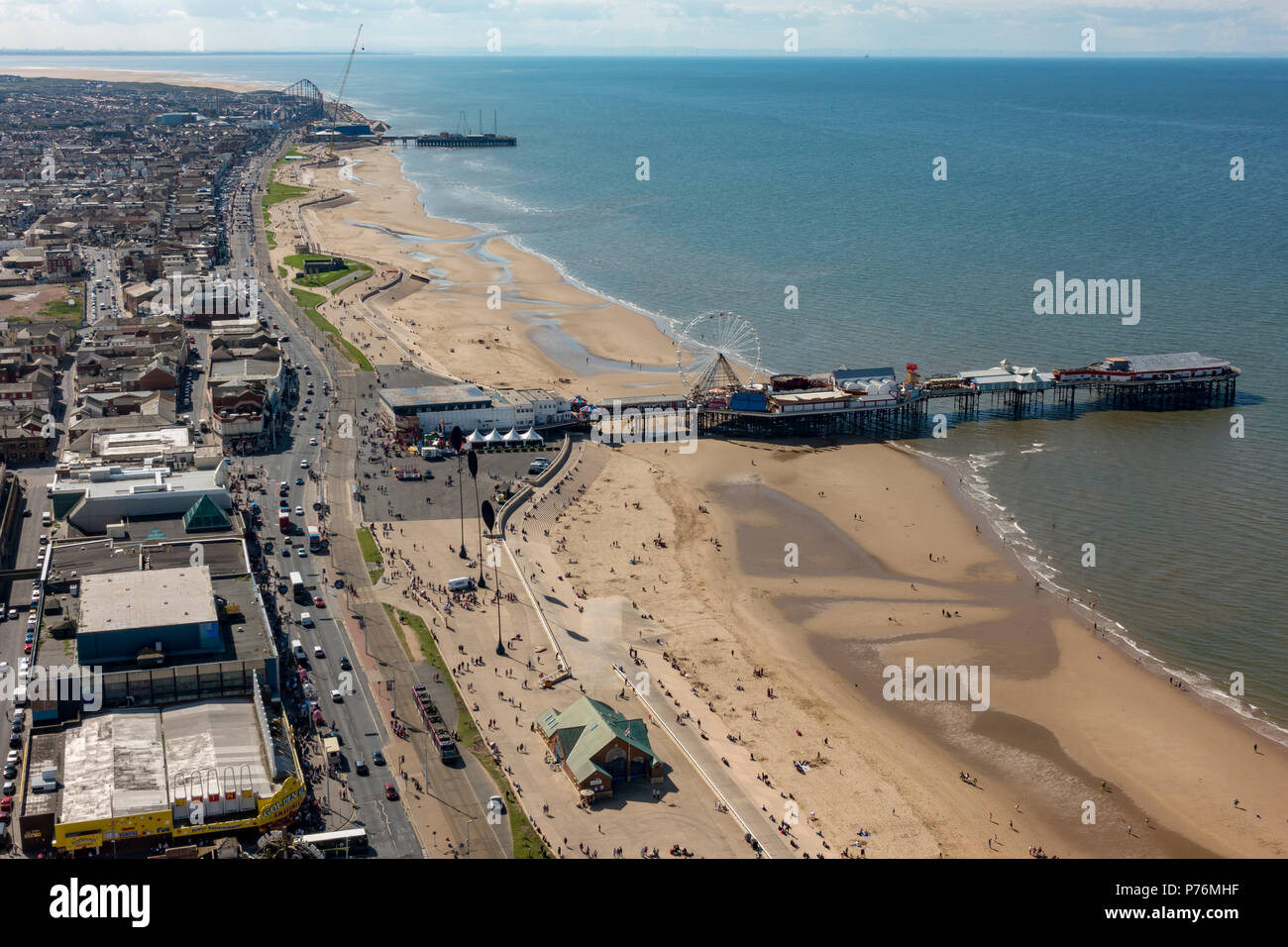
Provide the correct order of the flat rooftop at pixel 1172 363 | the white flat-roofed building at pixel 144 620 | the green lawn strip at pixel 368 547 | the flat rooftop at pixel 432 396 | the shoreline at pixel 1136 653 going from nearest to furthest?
the white flat-roofed building at pixel 144 620 < the shoreline at pixel 1136 653 < the green lawn strip at pixel 368 547 < the flat rooftop at pixel 432 396 < the flat rooftop at pixel 1172 363

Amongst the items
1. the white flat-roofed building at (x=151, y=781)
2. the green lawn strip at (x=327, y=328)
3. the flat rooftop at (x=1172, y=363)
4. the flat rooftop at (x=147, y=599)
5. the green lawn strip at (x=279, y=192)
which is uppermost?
the green lawn strip at (x=279, y=192)

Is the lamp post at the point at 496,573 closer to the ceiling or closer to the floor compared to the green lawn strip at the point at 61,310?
closer to the floor

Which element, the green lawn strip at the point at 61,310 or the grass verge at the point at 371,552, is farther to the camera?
the green lawn strip at the point at 61,310

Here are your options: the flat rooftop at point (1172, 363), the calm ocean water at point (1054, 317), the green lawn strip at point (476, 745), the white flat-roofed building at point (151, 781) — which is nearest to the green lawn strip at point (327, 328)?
the calm ocean water at point (1054, 317)

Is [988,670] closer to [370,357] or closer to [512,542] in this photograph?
[512,542]

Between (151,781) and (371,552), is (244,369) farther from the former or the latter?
(151,781)

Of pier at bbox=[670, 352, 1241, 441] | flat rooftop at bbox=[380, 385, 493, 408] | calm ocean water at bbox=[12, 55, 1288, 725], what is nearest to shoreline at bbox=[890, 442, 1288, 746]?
calm ocean water at bbox=[12, 55, 1288, 725]

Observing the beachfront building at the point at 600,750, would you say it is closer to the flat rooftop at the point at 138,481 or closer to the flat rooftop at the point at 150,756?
the flat rooftop at the point at 150,756

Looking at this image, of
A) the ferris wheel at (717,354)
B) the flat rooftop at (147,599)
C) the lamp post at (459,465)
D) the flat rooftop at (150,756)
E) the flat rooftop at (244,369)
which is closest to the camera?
the flat rooftop at (150,756)
